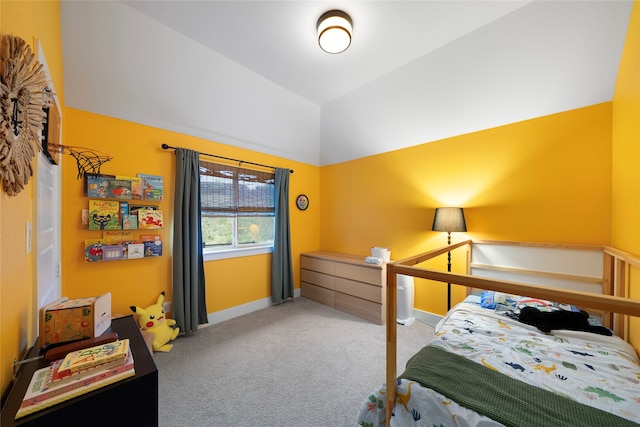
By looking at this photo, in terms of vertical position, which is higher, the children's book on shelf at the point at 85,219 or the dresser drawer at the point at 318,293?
the children's book on shelf at the point at 85,219

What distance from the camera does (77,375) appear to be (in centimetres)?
80

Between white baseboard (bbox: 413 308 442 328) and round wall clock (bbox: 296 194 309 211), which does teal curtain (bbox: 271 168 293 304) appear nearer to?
round wall clock (bbox: 296 194 309 211)

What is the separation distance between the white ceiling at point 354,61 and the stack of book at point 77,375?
2061 mm

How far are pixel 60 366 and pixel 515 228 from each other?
3253 millimetres

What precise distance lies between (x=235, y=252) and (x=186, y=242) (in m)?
0.67

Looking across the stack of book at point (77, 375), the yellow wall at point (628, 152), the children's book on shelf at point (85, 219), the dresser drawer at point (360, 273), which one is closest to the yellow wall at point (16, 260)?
the stack of book at point (77, 375)

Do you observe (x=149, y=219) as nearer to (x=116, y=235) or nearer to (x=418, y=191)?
(x=116, y=235)

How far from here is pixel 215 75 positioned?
→ 2324mm

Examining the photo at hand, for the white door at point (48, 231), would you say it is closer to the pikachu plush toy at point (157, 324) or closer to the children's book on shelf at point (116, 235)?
the children's book on shelf at point (116, 235)

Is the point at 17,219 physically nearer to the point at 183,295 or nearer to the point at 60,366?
the point at 60,366

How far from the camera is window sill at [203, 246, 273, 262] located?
9.30 feet

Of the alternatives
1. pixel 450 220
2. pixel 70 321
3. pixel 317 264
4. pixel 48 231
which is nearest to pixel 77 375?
pixel 70 321

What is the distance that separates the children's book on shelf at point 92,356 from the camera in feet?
2.65

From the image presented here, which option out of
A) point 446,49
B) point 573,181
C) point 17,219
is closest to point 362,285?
point 573,181
